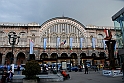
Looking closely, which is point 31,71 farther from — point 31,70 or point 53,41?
point 53,41

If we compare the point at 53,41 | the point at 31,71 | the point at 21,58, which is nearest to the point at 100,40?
the point at 53,41

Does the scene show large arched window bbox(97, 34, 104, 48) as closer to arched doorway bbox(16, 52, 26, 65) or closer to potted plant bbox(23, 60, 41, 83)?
arched doorway bbox(16, 52, 26, 65)

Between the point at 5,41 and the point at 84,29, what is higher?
the point at 84,29

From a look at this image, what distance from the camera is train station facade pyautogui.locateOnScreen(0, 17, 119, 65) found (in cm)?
4022

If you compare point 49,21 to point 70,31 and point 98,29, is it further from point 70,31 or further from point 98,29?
point 98,29

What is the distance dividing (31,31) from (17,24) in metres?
4.95

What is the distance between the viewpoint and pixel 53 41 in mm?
42688

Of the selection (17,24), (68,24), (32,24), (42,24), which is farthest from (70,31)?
(17,24)

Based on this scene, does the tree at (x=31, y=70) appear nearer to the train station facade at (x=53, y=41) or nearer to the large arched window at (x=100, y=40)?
the train station facade at (x=53, y=41)

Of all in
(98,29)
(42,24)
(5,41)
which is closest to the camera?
(5,41)

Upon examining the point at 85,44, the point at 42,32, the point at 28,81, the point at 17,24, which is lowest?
the point at 28,81

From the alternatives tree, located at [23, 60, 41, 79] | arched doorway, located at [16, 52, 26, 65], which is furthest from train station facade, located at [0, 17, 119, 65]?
tree, located at [23, 60, 41, 79]

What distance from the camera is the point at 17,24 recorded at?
42.7 m

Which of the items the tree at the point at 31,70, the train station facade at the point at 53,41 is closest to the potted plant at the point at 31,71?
the tree at the point at 31,70
